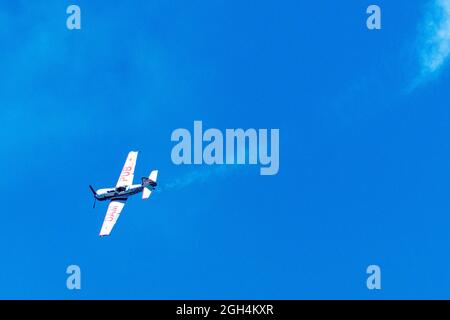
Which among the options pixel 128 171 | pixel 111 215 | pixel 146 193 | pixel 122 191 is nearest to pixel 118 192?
pixel 122 191

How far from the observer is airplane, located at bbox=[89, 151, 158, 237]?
166m

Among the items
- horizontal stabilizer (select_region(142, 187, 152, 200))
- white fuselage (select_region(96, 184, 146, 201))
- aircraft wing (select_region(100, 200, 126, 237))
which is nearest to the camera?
aircraft wing (select_region(100, 200, 126, 237))

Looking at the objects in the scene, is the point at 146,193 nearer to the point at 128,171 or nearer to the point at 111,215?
the point at 111,215

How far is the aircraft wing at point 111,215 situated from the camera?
164250 millimetres

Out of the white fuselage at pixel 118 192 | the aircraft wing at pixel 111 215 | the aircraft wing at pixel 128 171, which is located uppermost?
the aircraft wing at pixel 128 171

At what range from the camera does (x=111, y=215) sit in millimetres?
167500

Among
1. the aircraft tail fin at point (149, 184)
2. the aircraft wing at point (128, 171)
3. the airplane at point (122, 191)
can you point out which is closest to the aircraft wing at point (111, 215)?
the airplane at point (122, 191)

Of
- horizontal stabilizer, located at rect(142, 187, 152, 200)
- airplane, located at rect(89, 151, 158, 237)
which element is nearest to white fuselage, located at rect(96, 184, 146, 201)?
airplane, located at rect(89, 151, 158, 237)

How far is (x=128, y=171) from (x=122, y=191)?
5.12m

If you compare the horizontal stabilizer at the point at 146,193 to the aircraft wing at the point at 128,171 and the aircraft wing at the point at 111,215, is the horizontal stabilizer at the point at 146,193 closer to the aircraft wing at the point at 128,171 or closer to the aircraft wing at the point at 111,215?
the aircraft wing at the point at 111,215

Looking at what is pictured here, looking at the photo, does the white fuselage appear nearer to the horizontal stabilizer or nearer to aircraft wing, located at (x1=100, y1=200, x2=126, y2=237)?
aircraft wing, located at (x1=100, y1=200, x2=126, y2=237)
